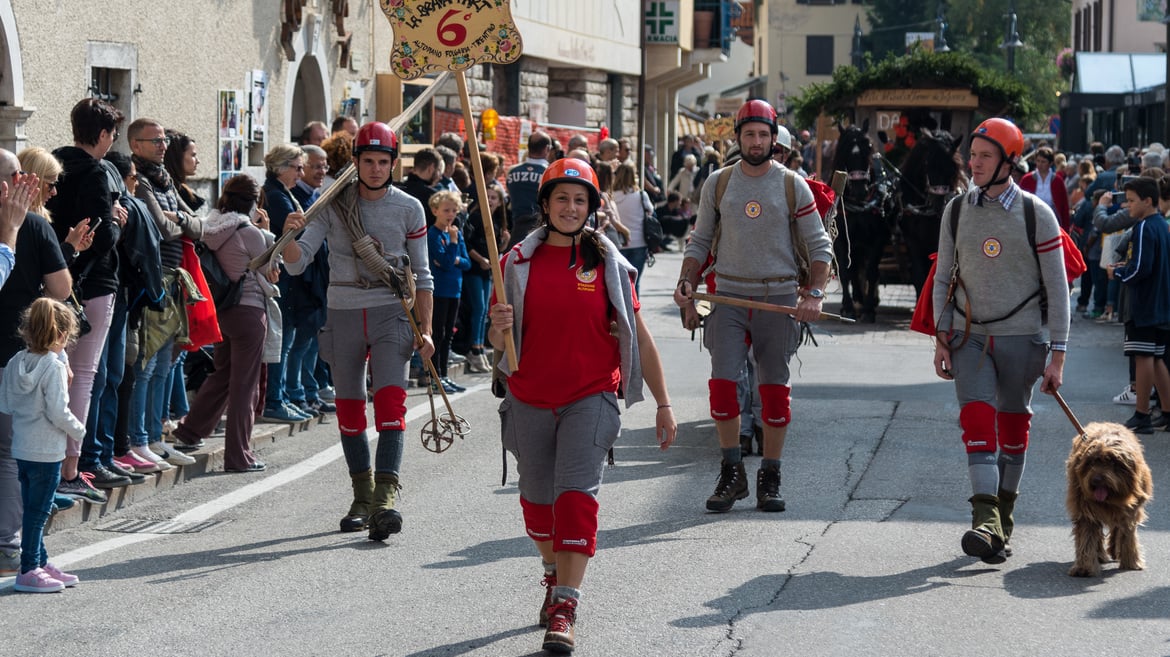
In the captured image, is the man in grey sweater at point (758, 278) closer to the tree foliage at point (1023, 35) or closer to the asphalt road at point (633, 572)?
the asphalt road at point (633, 572)

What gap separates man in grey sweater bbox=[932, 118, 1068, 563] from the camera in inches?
300

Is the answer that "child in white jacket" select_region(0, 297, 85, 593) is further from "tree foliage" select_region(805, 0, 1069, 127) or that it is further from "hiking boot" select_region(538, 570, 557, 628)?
"tree foliage" select_region(805, 0, 1069, 127)

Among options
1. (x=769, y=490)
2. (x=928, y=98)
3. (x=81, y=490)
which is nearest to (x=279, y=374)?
(x=81, y=490)

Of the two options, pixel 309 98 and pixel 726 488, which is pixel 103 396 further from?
pixel 309 98

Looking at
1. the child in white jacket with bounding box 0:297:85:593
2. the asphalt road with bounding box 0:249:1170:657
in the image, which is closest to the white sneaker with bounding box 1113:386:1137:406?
the asphalt road with bounding box 0:249:1170:657

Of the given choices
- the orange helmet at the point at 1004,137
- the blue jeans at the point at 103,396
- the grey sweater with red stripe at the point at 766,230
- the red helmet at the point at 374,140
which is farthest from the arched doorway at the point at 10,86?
the orange helmet at the point at 1004,137

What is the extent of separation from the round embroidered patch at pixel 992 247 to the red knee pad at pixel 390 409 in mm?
2804

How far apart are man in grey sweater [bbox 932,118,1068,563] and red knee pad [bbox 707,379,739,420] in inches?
50.0

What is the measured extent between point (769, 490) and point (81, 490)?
11.3 ft

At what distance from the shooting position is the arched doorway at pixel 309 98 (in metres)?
20.5

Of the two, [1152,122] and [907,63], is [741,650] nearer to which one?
[907,63]

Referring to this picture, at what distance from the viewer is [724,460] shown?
8867 mm

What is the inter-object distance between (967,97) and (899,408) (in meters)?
10.8

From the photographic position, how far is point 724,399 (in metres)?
8.82
